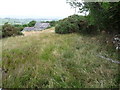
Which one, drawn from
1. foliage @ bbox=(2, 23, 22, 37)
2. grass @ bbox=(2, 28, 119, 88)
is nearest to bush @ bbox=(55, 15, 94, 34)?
foliage @ bbox=(2, 23, 22, 37)

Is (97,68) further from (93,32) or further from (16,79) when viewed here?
(93,32)

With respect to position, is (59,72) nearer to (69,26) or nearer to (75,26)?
(75,26)

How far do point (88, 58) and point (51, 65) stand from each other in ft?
4.57

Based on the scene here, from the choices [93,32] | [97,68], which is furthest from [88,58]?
[93,32]

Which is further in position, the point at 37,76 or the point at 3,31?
the point at 3,31

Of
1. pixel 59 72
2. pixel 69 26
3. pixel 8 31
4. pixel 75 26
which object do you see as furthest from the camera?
pixel 8 31

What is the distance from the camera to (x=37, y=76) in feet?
12.9

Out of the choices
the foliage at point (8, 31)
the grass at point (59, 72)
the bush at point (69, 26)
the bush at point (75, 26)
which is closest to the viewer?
the grass at point (59, 72)

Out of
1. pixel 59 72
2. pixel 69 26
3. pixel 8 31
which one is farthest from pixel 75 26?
pixel 59 72

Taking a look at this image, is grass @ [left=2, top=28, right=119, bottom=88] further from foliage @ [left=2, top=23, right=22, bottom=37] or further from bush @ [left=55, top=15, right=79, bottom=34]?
foliage @ [left=2, top=23, right=22, bottom=37]

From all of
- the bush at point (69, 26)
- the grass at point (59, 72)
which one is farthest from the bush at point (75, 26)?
the grass at point (59, 72)

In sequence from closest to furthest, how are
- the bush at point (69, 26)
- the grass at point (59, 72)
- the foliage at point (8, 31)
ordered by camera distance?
the grass at point (59, 72) → the bush at point (69, 26) → the foliage at point (8, 31)

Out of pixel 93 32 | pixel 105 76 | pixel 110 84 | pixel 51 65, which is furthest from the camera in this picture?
pixel 93 32

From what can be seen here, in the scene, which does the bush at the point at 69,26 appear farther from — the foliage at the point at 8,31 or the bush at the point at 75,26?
the foliage at the point at 8,31
